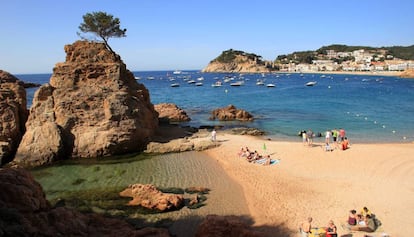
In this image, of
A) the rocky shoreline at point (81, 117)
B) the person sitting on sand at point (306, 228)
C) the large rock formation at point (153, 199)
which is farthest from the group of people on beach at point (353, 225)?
the rocky shoreline at point (81, 117)

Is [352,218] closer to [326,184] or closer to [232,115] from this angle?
[326,184]

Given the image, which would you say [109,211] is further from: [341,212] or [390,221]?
[390,221]

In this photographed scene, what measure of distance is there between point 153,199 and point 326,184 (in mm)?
9642

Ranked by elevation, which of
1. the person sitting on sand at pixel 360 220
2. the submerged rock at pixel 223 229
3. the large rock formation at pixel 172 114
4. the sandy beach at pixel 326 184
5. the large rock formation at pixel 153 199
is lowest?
the sandy beach at pixel 326 184

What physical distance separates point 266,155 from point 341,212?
9549 millimetres

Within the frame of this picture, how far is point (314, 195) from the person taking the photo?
1608 centimetres

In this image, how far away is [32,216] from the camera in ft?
27.4

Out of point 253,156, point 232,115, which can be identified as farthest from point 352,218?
point 232,115

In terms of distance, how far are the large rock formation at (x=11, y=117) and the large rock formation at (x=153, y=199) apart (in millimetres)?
12439

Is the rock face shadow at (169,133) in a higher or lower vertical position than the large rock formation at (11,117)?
lower

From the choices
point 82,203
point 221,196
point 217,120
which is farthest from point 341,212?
point 217,120

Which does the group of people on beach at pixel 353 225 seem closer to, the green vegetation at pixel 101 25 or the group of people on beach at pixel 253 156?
the group of people on beach at pixel 253 156

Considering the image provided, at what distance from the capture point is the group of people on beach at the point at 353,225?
11.9 metres

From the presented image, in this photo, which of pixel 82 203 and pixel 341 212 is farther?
pixel 82 203
